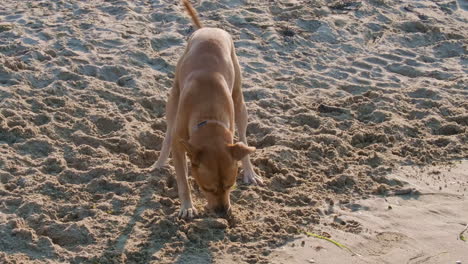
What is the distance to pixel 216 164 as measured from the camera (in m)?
5.38

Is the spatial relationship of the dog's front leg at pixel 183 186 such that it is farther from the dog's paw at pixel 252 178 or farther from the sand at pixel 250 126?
the dog's paw at pixel 252 178

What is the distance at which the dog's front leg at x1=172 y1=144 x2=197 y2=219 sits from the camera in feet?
19.1

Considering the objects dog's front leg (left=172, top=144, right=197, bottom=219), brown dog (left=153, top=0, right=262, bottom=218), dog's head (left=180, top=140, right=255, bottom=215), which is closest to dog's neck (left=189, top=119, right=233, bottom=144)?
brown dog (left=153, top=0, right=262, bottom=218)

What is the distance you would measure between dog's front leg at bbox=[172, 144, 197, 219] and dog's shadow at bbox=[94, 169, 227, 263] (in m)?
0.08

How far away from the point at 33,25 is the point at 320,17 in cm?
462

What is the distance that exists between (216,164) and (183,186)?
0.72m

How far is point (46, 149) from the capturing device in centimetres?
669

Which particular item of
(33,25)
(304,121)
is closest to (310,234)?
(304,121)

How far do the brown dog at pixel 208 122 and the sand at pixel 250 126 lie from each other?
0.26 meters

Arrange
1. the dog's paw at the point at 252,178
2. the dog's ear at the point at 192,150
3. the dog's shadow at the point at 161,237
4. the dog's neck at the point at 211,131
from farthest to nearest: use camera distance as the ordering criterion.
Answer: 1. the dog's paw at the point at 252,178
2. the dog's neck at the point at 211,131
3. the dog's ear at the point at 192,150
4. the dog's shadow at the point at 161,237

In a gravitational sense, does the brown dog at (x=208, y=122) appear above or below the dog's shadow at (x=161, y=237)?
above

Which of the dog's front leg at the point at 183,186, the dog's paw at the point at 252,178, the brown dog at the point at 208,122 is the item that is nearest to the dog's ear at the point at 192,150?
the brown dog at the point at 208,122

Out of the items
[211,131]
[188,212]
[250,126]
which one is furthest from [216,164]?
[250,126]

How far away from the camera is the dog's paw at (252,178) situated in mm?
6605
